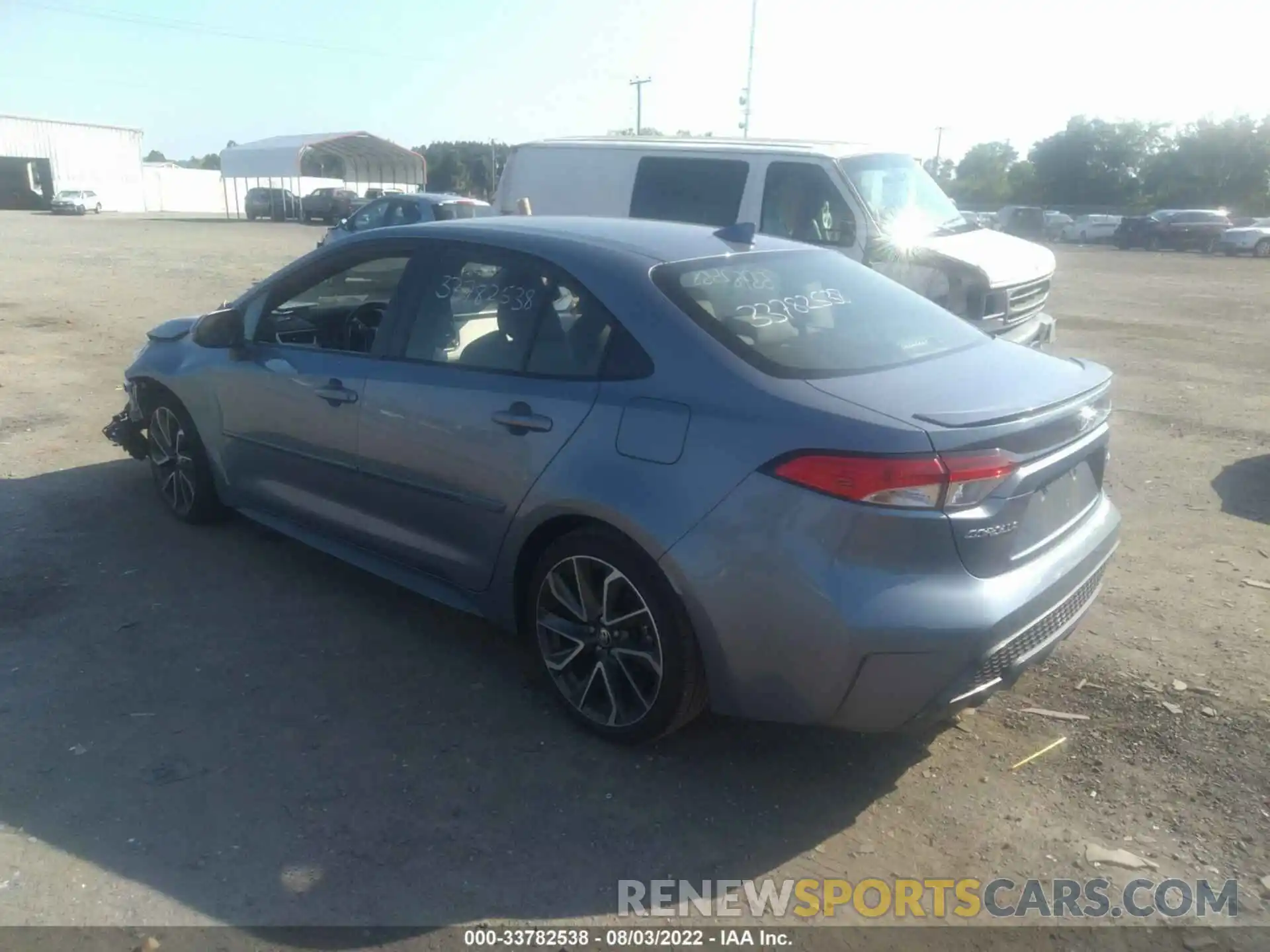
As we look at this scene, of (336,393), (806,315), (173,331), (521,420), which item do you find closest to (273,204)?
(173,331)

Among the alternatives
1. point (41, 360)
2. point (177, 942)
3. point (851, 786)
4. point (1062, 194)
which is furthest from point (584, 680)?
point (1062, 194)

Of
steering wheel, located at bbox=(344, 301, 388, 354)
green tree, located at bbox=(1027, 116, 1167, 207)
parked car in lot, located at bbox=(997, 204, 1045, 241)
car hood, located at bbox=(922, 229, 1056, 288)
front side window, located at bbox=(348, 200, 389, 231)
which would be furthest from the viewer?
green tree, located at bbox=(1027, 116, 1167, 207)

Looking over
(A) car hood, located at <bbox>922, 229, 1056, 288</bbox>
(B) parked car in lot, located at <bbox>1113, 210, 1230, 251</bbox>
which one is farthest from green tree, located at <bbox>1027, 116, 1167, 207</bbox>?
(A) car hood, located at <bbox>922, 229, 1056, 288</bbox>

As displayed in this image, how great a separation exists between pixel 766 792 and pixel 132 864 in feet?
6.29

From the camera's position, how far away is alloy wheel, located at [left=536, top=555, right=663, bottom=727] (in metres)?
3.44

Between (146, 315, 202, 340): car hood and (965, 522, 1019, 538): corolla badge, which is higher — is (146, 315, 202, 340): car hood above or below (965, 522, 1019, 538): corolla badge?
above

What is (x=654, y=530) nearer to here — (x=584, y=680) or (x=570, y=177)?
(x=584, y=680)

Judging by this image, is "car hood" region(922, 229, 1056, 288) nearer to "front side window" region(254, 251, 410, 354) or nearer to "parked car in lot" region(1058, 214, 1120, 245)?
"front side window" region(254, 251, 410, 354)

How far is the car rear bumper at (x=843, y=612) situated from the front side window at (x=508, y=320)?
34.5 inches

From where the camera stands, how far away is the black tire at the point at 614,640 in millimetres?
3316

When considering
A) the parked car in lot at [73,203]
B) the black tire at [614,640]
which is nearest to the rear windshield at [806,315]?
the black tire at [614,640]

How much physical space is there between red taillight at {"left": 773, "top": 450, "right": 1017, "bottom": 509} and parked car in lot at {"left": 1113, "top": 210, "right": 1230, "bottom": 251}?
43.4 meters

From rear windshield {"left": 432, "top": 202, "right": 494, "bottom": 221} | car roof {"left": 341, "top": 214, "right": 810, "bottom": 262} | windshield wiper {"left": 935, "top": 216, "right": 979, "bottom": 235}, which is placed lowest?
rear windshield {"left": 432, "top": 202, "right": 494, "bottom": 221}

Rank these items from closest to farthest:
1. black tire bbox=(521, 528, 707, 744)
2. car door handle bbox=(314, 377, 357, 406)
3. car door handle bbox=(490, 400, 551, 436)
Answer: black tire bbox=(521, 528, 707, 744)
car door handle bbox=(490, 400, 551, 436)
car door handle bbox=(314, 377, 357, 406)
